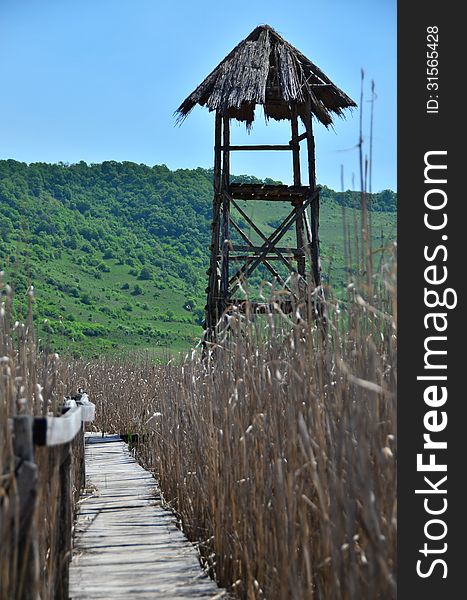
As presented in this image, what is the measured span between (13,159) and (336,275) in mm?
38651

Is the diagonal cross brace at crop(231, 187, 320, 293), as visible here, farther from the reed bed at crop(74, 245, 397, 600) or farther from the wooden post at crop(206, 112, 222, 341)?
the reed bed at crop(74, 245, 397, 600)

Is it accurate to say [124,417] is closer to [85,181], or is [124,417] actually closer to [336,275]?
[336,275]

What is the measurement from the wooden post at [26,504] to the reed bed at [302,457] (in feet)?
2.45

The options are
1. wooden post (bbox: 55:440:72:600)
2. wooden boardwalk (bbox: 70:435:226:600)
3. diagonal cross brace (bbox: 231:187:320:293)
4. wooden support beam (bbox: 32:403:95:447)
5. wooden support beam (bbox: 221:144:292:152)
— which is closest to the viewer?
wooden support beam (bbox: 32:403:95:447)

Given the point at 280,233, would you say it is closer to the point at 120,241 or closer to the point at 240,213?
the point at 240,213

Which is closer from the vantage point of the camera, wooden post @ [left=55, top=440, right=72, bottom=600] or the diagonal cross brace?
wooden post @ [left=55, top=440, right=72, bottom=600]

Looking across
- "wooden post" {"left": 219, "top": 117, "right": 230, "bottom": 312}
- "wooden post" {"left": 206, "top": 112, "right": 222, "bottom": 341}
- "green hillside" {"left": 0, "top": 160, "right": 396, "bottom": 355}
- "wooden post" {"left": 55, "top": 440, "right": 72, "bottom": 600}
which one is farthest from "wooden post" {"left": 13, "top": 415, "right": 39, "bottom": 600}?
"green hillside" {"left": 0, "top": 160, "right": 396, "bottom": 355}

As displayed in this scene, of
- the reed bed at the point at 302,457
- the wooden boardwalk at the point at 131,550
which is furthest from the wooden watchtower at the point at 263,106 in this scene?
the reed bed at the point at 302,457

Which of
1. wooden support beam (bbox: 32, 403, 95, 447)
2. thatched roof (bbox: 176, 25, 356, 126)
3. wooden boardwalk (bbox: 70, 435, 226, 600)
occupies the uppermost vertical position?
thatched roof (bbox: 176, 25, 356, 126)

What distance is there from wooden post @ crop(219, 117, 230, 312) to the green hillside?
22.0 metres

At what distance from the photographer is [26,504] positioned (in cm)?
277

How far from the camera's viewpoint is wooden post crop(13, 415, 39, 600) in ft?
9.12

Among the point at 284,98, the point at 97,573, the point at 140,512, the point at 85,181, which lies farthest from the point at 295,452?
the point at 85,181

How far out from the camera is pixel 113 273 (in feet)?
150
